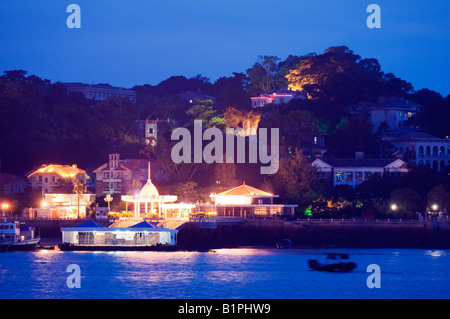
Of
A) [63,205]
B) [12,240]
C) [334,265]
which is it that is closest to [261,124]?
[63,205]

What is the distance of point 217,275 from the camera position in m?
55.2

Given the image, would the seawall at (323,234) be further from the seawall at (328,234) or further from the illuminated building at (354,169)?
the illuminated building at (354,169)

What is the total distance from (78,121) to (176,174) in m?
24.8

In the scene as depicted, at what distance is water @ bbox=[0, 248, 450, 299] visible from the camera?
163 ft

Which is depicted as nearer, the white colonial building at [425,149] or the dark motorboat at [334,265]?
the dark motorboat at [334,265]

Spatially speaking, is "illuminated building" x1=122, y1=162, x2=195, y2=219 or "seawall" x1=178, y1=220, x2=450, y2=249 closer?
"seawall" x1=178, y1=220, x2=450, y2=249

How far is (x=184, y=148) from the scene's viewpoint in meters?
89.6

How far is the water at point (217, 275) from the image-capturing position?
49688 mm
